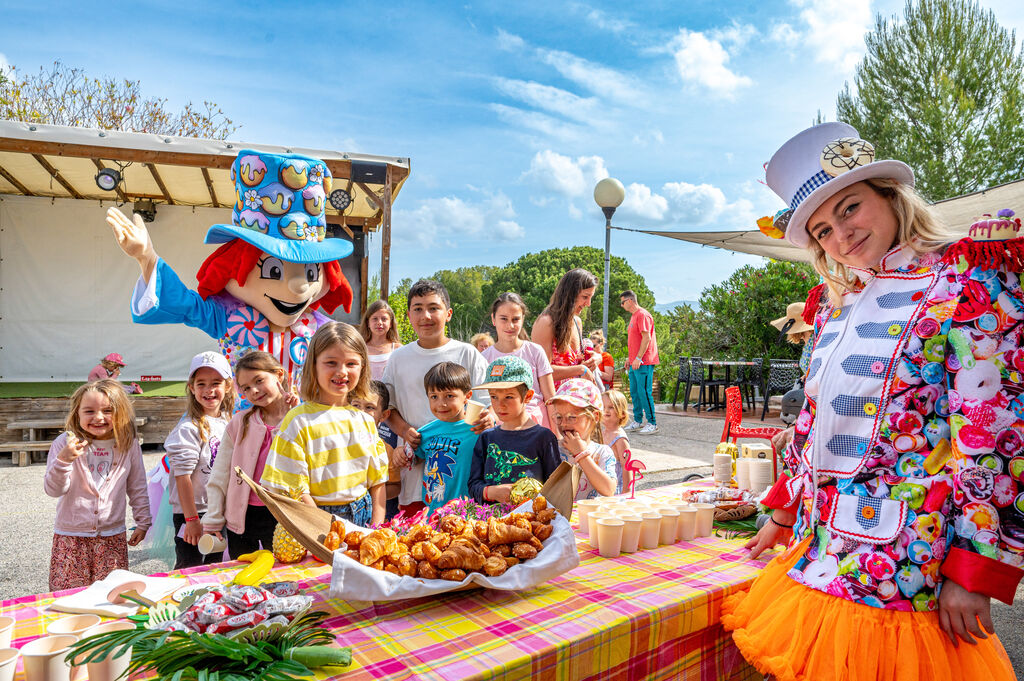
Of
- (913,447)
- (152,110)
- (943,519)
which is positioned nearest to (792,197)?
(913,447)

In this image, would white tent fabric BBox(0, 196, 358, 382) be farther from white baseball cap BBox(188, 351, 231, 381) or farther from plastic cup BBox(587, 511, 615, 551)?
plastic cup BBox(587, 511, 615, 551)

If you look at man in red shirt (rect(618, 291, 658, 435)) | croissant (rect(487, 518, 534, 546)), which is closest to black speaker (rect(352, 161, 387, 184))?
man in red shirt (rect(618, 291, 658, 435))

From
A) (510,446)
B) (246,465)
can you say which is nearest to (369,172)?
(246,465)

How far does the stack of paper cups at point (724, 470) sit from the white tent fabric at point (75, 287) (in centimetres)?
779

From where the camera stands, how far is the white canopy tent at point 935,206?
6.13 m

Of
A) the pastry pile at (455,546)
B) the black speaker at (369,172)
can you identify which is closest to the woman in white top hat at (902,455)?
the pastry pile at (455,546)

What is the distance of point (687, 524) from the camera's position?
211 cm

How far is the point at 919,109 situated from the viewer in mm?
18453

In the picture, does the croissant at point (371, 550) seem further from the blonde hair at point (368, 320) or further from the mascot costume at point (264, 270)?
the blonde hair at point (368, 320)

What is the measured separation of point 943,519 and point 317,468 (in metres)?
1.79

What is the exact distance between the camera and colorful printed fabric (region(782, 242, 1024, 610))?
1131mm

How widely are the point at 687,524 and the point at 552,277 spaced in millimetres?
36203

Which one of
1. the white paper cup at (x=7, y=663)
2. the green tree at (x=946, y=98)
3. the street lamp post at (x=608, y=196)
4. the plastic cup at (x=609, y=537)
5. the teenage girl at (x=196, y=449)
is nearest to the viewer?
the white paper cup at (x=7, y=663)

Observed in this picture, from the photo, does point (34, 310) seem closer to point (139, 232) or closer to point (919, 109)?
point (139, 232)
